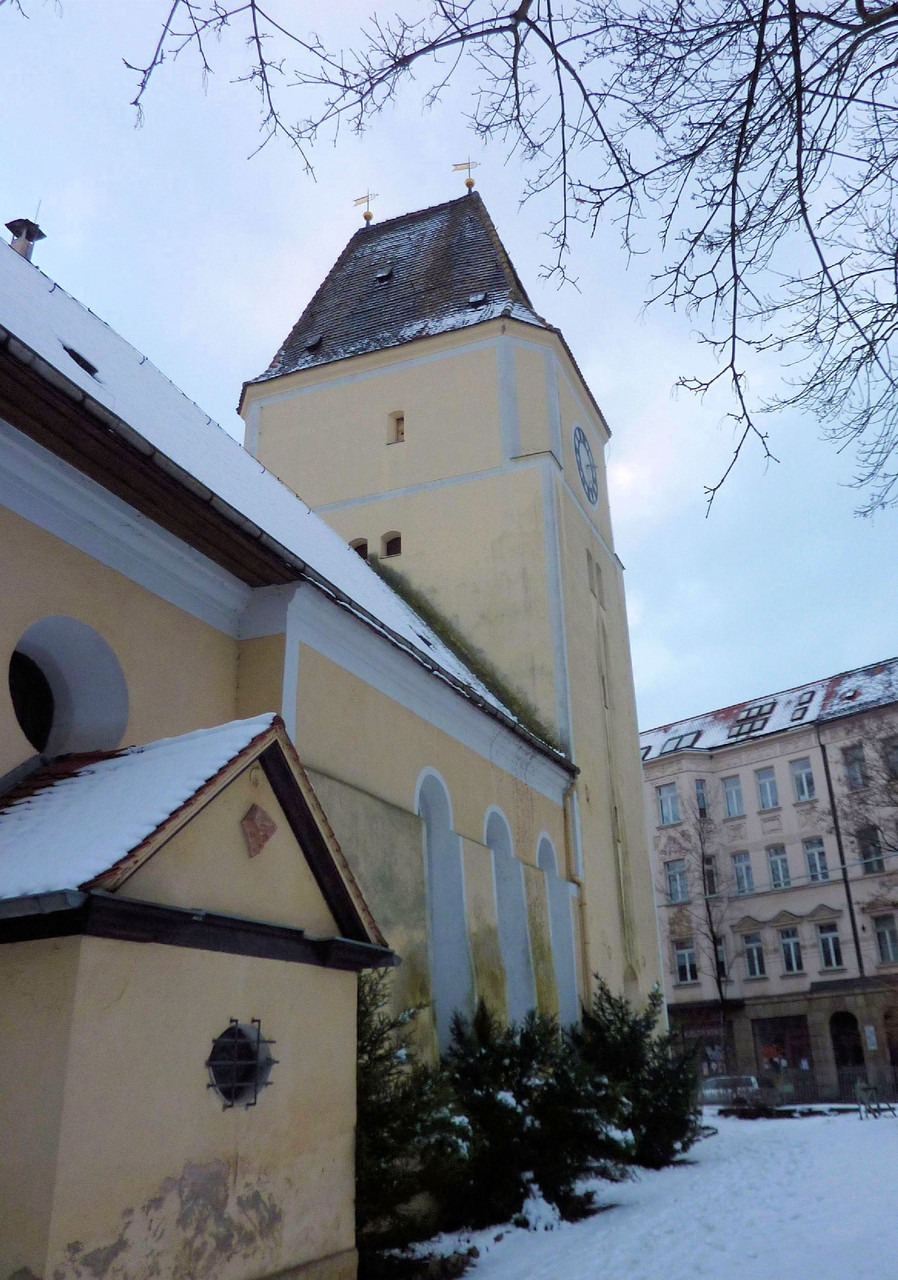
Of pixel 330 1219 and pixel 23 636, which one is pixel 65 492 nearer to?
pixel 23 636

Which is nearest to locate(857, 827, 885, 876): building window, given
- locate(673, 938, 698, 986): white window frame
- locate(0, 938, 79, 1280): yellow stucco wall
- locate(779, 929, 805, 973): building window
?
locate(779, 929, 805, 973): building window

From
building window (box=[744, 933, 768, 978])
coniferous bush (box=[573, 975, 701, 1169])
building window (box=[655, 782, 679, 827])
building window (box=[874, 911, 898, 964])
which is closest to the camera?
coniferous bush (box=[573, 975, 701, 1169])

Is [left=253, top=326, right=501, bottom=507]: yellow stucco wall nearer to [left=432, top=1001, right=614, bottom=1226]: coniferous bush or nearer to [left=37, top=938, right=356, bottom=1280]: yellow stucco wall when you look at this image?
[left=432, top=1001, right=614, bottom=1226]: coniferous bush

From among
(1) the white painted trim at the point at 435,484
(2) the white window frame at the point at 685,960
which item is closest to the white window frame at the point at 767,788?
(2) the white window frame at the point at 685,960

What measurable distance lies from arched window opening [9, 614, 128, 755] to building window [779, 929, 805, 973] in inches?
1370

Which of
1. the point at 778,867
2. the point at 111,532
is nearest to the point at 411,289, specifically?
the point at 111,532

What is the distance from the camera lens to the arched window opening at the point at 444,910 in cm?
1194

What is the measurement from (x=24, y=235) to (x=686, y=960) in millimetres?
35945

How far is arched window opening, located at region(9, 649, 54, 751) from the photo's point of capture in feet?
26.9

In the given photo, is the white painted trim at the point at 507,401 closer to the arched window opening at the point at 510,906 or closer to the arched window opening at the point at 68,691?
the arched window opening at the point at 510,906

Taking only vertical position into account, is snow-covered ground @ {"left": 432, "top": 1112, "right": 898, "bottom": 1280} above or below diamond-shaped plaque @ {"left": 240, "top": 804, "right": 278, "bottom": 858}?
below

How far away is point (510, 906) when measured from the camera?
14.2m

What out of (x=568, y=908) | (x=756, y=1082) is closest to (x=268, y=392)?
(x=568, y=908)

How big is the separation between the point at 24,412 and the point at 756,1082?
29.9 meters
